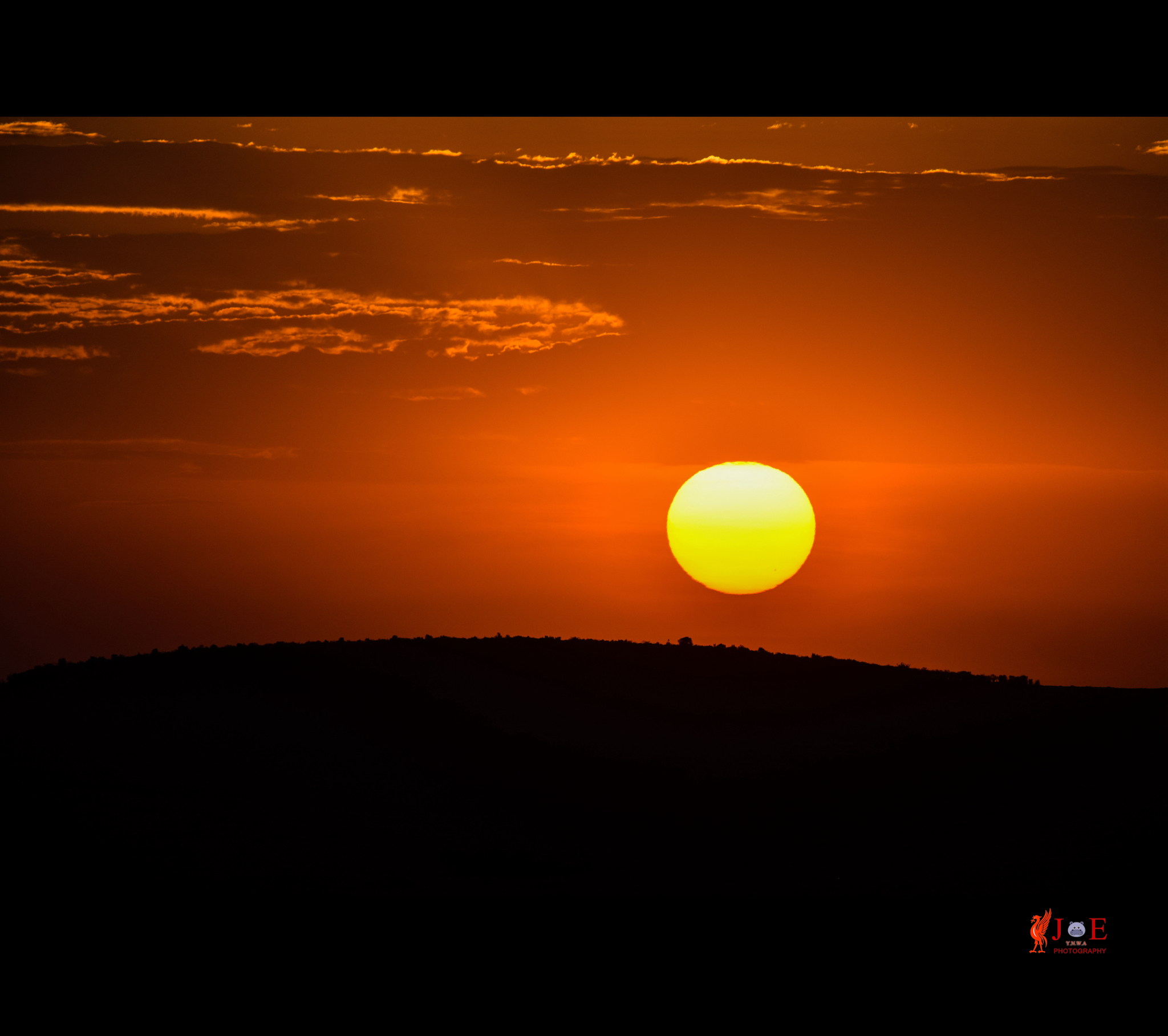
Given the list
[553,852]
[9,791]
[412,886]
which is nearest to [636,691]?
[553,852]

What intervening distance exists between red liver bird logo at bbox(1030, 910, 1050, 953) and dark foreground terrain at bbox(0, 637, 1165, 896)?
3100 mm

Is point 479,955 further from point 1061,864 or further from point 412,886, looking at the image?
point 1061,864

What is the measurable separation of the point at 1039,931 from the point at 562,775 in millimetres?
8960

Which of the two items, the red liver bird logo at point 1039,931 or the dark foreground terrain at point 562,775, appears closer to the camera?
the red liver bird logo at point 1039,931

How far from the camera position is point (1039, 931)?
10.1 meters

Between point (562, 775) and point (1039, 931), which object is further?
point (562, 775)

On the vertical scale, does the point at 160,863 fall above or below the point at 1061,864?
below

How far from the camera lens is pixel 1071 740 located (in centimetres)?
1916

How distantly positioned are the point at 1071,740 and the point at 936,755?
2622 mm

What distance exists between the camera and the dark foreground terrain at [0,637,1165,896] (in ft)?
45.9

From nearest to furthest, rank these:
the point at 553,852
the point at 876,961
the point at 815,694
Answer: the point at 876,961 < the point at 553,852 < the point at 815,694

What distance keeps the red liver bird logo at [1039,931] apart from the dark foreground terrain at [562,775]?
3.10m

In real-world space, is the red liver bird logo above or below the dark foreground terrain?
below

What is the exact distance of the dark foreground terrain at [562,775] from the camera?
551 inches
